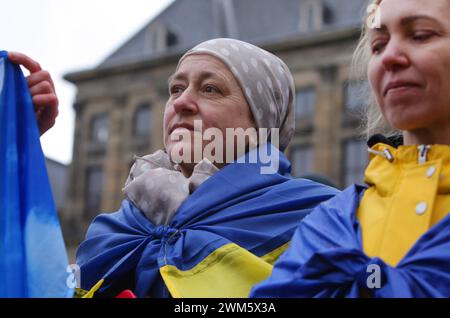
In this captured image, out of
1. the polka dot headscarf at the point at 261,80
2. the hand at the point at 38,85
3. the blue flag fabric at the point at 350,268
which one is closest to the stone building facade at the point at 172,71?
the polka dot headscarf at the point at 261,80

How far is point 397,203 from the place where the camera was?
1583 mm

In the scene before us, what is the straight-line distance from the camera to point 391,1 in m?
1.72

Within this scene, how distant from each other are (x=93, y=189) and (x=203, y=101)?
27.1 meters

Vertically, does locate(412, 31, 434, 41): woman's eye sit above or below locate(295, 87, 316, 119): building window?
below

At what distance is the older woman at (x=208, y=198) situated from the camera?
2088 millimetres

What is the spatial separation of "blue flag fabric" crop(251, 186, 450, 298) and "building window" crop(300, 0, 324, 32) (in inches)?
883

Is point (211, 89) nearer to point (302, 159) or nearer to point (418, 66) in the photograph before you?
point (418, 66)

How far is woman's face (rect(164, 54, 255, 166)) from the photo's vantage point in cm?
235

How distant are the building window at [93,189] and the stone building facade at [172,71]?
0.04m

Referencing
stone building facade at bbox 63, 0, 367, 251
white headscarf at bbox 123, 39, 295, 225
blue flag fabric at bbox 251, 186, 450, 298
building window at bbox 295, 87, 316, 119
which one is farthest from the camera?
building window at bbox 295, 87, 316, 119

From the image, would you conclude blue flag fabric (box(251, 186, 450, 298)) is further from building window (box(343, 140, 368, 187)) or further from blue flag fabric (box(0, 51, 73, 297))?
building window (box(343, 140, 368, 187))

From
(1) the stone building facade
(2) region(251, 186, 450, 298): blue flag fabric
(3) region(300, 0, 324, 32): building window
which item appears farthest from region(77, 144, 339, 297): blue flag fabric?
(3) region(300, 0, 324, 32): building window
